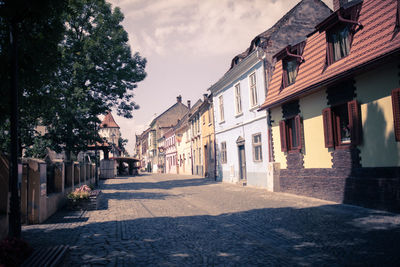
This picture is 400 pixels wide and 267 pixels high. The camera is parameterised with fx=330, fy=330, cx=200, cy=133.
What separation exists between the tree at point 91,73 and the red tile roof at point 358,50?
1263 cm

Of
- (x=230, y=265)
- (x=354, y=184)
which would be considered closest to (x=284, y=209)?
(x=354, y=184)

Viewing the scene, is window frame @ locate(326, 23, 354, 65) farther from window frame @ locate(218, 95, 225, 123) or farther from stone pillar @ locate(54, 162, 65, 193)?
window frame @ locate(218, 95, 225, 123)

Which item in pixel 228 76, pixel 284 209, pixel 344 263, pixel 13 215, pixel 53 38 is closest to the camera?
pixel 344 263

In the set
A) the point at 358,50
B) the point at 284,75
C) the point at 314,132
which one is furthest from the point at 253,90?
the point at 358,50

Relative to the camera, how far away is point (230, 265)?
→ 491 cm

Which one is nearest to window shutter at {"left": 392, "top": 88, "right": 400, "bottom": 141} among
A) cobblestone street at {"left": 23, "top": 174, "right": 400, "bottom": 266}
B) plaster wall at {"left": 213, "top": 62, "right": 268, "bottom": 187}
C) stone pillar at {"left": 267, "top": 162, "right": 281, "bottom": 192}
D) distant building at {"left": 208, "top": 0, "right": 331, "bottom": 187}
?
cobblestone street at {"left": 23, "top": 174, "right": 400, "bottom": 266}

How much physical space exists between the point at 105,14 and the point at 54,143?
9.55 m

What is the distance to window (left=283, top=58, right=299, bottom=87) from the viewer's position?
1423 cm

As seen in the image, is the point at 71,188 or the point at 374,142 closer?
the point at 374,142

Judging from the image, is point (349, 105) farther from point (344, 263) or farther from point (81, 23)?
point (81, 23)

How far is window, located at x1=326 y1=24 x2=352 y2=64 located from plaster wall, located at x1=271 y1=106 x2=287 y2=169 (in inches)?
158

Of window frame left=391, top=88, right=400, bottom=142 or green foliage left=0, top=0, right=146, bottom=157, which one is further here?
green foliage left=0, top=0, right=146, bottom=157

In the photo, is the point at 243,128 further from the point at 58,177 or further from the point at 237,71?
the point at 58,177

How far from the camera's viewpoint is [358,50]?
10008 millimetres
